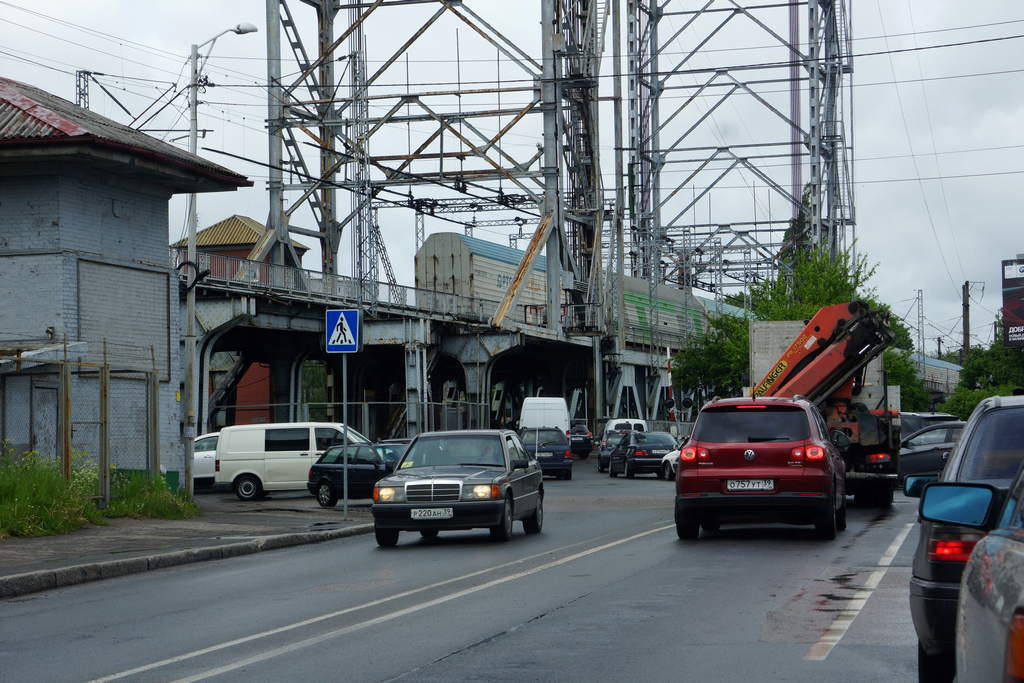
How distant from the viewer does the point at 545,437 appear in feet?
144

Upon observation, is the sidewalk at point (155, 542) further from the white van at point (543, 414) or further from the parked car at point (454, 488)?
the white van at point (543, 414)

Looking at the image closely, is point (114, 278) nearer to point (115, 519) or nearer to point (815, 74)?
point (115, 519)

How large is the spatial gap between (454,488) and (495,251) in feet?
151

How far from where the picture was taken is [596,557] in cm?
1576

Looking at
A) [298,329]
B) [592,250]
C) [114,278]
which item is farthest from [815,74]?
[114,278]

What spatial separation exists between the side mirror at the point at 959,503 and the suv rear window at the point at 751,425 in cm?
1159

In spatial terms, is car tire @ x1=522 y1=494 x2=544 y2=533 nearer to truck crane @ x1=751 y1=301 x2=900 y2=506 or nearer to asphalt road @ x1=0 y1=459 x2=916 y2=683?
asphalt road @ x1=0 y1=459 x2=916 y2=683

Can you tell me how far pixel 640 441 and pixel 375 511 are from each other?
2633 centimetres

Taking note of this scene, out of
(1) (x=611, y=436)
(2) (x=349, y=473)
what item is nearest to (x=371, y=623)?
(2) (x=349, y=473)

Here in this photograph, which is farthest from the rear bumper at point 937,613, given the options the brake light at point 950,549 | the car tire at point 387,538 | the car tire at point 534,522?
the car tire at point 534,522

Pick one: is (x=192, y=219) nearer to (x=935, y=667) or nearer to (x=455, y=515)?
(x=455, y=515)

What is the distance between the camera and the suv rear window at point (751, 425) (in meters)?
17.2

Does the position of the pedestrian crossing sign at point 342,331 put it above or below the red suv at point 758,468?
above

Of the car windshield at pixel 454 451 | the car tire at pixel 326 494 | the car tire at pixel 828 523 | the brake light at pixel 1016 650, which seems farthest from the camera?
the car tire at pixel 326 494
